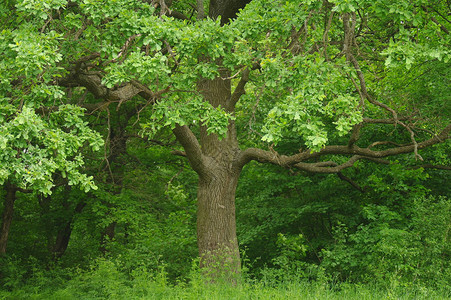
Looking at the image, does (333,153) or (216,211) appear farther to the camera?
(216,211)

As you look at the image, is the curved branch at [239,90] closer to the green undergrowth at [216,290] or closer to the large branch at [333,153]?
the large branch at [333,153]

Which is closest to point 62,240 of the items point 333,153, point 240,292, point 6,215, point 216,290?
point 6,215

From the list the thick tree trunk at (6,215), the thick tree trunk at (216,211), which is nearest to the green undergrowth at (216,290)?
the thick tree trunk at (216,211)

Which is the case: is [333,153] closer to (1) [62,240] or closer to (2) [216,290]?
(2) [216,290]

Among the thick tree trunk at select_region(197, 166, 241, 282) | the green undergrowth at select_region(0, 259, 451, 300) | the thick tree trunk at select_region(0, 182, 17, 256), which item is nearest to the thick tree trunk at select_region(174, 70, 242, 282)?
the thick tree trunk at select_region(197, 166, 241, 282)

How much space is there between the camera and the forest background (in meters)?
6.91

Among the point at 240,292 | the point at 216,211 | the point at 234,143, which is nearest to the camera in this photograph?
the point at 240,292

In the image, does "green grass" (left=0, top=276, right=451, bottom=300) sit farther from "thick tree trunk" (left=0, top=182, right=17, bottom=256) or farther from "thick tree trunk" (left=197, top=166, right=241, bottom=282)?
"thick tree trunk" (left=0, top=182, right=17, bottom=256)

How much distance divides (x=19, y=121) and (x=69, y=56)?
297 cm

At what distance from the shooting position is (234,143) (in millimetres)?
10969

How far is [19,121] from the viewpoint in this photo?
5.78m

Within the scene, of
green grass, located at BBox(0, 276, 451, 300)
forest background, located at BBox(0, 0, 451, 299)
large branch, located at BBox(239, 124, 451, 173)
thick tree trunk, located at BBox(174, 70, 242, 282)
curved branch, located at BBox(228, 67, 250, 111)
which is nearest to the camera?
green grass, located at BBox(0, 276, 451, 300)

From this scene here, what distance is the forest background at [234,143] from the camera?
691 centimetres

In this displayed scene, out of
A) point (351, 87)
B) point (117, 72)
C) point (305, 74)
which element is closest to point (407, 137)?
point (351, 87)
